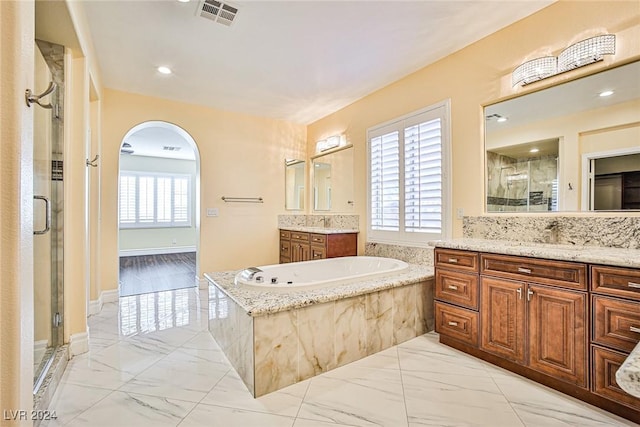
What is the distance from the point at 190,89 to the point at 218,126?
742 millimetres

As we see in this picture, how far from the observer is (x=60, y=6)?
1789mm

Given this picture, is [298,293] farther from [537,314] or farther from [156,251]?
[156,251]

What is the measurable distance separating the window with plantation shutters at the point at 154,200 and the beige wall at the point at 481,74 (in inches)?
238

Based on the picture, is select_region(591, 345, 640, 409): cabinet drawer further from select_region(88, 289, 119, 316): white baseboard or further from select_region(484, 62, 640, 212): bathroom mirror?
select_region(88, 289, 119, 316): white baseboard

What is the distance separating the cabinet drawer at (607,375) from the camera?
1507mm

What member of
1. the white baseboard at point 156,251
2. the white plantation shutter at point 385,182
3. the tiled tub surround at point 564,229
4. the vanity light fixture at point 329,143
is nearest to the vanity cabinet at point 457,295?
the tiled tub surround at point 564,229

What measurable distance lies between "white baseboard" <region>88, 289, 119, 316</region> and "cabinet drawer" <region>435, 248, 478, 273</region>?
11.6 feet

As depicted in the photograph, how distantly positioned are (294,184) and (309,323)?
10.6ft

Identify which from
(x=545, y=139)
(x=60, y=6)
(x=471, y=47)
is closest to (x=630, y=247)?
(x=545, y=139)

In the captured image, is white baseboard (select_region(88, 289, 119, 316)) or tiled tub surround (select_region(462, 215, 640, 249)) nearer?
tiled tub surround (select_region(462, 215, 640, 249))

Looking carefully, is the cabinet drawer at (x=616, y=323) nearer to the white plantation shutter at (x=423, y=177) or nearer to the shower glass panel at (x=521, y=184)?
the shower glass panel at (x=521, y=184)

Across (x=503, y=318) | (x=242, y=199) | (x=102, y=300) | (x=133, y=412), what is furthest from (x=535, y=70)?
(x=102, y=300)

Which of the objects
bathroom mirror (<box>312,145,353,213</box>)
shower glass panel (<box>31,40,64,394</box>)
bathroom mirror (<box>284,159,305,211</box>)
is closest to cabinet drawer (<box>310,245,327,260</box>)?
bathroom mirror (<box>312,145,353,213</box>)

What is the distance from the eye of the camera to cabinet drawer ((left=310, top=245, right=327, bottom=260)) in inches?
146
